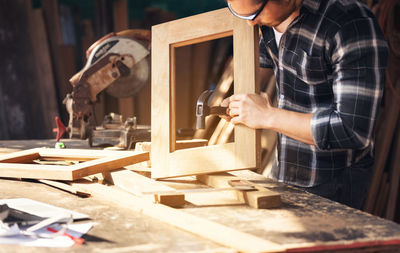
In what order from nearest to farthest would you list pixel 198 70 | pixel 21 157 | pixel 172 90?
pixel 172 90 → pixel 21 157 → pixel 198 70

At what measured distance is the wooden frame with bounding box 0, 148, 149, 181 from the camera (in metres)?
1.81

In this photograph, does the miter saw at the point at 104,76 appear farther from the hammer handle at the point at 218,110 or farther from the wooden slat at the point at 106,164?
the hammer handle at the point at 218,110

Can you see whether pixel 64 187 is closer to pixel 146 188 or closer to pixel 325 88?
pixel 146 188

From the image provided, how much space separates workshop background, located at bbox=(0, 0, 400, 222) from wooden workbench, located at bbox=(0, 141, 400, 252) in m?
1.42

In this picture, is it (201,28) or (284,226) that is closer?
(284,226)

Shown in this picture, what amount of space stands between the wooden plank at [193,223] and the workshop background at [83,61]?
1.37 meters

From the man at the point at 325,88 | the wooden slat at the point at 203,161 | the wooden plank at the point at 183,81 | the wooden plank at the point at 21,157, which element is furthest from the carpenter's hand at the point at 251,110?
the wooden plank at the point at 183,81

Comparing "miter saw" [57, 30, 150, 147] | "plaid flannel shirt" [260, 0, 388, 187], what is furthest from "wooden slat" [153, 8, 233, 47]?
"miter saw" [57, 30, 150, 147]

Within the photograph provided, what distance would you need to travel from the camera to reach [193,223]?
1203 mm

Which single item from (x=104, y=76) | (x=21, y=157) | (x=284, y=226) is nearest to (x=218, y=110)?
(x=284, y=226)

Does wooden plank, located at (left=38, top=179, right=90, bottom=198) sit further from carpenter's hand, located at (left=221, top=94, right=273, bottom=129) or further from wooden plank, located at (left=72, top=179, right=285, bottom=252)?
carpenter's hand, located at (left=221, top=94, right=273, bottom=129)

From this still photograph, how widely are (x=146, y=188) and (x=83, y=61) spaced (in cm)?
434

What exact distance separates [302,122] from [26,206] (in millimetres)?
978

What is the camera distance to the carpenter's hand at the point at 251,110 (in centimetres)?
165
